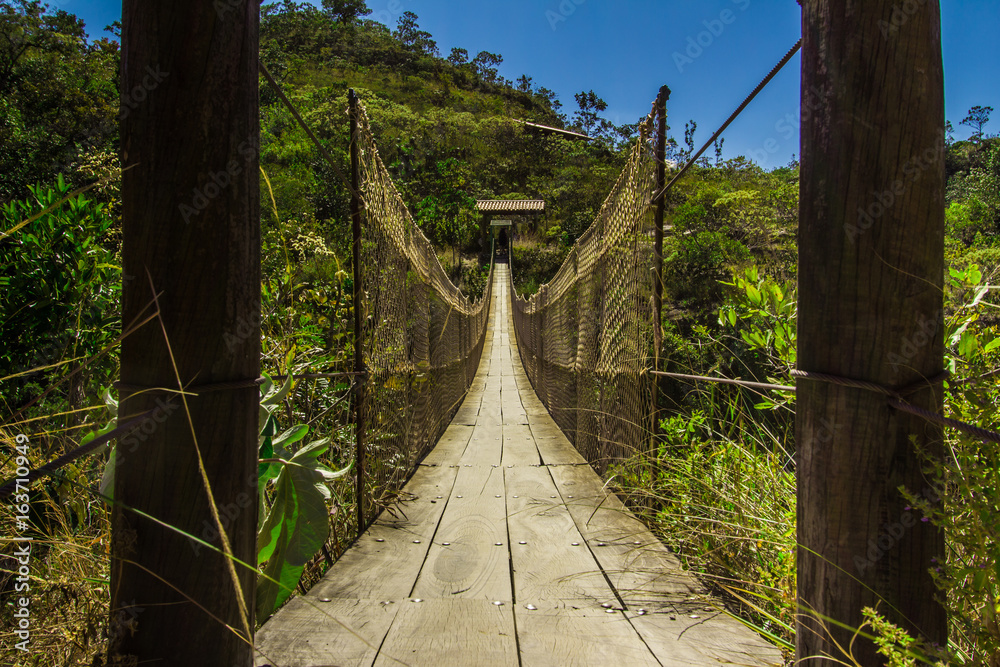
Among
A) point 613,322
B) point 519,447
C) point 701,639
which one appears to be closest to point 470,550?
point 701,639

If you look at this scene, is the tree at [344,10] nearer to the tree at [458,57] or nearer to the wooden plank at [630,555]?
the tree at [458,57]

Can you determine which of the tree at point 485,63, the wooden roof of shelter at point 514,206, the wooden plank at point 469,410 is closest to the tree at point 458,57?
the tree at point 485,63

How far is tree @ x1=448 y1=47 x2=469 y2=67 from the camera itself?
76000 mm

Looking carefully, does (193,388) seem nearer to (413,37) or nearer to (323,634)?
(323,634)

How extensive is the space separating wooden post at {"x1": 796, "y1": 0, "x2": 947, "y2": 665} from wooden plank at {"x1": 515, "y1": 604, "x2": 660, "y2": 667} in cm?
59

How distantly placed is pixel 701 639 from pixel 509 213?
32.6 meters

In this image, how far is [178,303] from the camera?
2.81 feet

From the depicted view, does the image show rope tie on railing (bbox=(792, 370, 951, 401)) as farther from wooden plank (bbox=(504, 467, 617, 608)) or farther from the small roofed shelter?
the small roofed shelter

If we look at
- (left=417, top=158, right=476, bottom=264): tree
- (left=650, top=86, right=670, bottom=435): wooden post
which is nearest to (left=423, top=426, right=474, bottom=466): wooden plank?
(left=650, top=86, right=670, bottom=435): wooden post

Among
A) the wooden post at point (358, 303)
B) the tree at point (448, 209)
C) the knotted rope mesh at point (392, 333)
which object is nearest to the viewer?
the wooden post at point (358, 303)

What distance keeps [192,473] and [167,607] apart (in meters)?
0.20

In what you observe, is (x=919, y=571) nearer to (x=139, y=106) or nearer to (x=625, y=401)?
(x=139, y=106)

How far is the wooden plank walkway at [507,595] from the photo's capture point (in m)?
1.37

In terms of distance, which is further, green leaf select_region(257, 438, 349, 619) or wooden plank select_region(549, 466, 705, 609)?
wooden plank select_region(549, 466, 705, 609)
